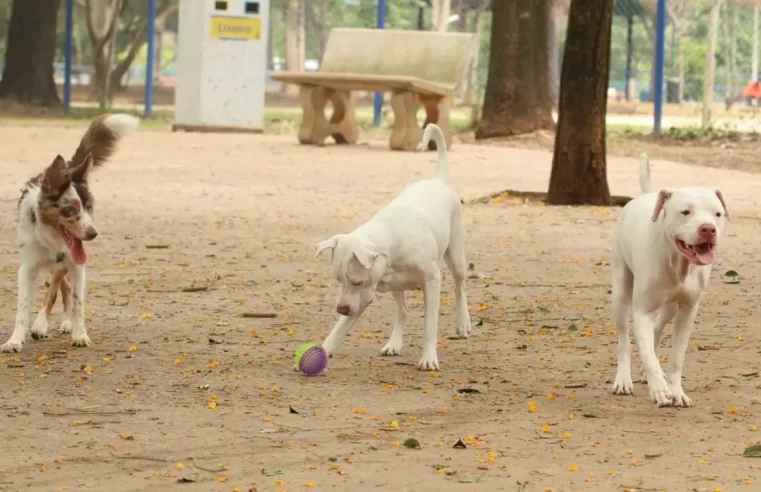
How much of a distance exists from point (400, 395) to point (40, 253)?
2027mm

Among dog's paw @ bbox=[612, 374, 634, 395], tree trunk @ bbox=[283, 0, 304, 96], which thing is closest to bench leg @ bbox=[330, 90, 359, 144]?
dog's paw @ bbox=[612, 374, 634, 395]

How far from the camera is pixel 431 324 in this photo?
716cm

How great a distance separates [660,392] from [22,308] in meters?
3.07

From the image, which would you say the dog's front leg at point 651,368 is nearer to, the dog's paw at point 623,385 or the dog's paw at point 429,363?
the dog's paw at point 623,385

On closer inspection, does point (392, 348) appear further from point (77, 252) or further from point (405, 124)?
point (405, 124)

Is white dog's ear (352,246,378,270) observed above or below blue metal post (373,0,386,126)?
below

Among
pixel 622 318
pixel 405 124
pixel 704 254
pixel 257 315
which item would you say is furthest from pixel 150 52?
pixel 704 254

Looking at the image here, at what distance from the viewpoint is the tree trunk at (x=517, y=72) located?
23359 millimetres

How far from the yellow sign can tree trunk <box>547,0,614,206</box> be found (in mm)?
10740

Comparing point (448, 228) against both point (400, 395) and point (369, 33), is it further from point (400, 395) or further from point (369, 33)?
point (369, 33)

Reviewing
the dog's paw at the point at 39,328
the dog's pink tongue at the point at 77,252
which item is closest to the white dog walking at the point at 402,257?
the dog's pink tongue at the point at 77,252

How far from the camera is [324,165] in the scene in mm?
18344

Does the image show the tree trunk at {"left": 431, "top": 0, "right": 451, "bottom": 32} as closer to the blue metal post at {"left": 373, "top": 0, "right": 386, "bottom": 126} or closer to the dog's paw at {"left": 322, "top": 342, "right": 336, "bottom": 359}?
the blue metal post at {"left": 373, "top": 0, "right": 386, "bottom": 126}

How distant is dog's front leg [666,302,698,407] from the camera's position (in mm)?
6348
